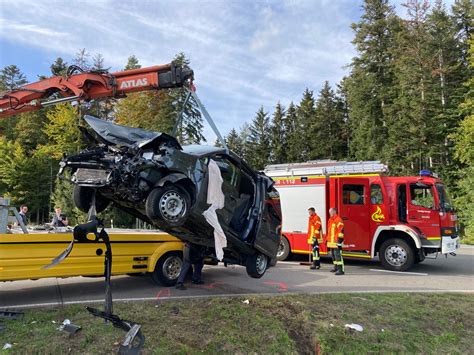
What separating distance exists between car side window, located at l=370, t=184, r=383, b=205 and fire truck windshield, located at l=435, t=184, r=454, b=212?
146cm

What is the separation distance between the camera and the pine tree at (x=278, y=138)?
4816 centimetres

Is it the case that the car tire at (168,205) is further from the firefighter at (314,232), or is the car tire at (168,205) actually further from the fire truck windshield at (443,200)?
the fire truck windshield at (443,200)

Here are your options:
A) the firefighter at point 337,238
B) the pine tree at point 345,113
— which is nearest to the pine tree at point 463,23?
the pine tree at point 345,113

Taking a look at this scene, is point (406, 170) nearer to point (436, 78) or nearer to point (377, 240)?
point (436, 78)

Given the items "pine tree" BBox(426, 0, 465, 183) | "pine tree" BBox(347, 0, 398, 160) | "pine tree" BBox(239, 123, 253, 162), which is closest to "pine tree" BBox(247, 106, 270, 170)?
"pine tree" BBox(239, 123, 253, 162)

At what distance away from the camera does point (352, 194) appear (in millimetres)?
11305

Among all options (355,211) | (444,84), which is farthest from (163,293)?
(444,84)

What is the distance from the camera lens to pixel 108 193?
487cm

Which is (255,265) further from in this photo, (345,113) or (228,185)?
(345,113)

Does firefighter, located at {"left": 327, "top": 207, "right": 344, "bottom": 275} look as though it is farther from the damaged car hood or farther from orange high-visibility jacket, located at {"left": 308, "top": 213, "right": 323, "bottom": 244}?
the damaged car hood

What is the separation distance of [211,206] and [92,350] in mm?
2194

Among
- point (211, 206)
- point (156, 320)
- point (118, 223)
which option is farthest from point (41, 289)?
point (118, 223)

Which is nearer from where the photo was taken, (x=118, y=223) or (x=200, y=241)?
(x=200, y=241)

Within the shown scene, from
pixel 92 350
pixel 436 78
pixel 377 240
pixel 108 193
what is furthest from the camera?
pixel 436 78
